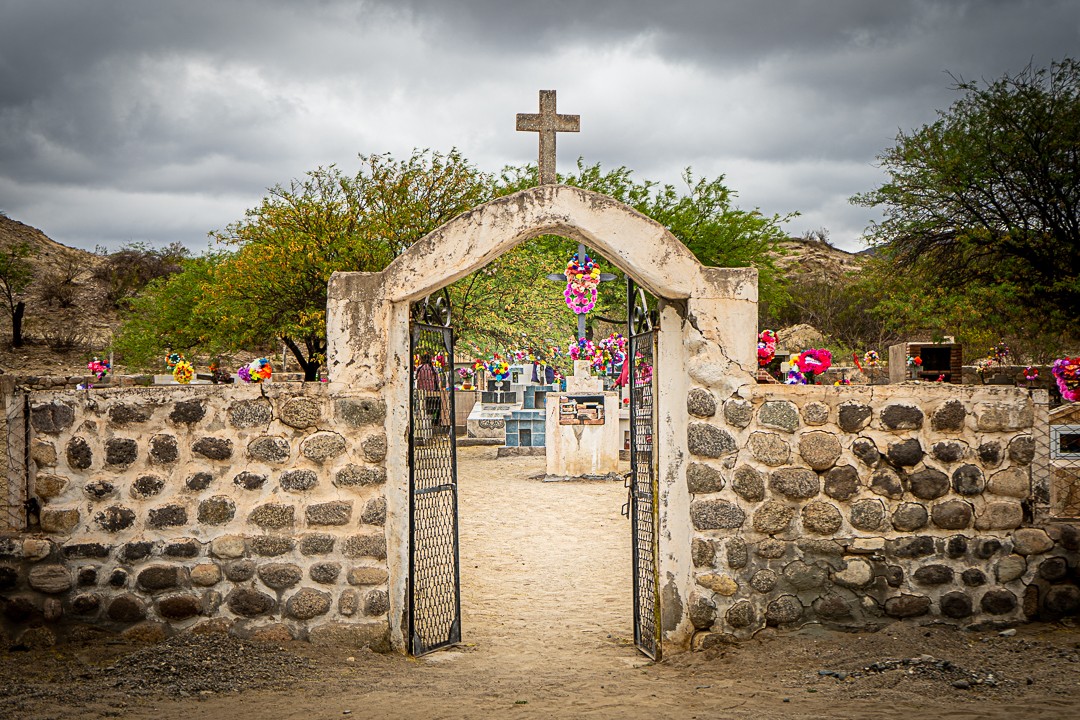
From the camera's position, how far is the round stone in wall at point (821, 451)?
5.39m

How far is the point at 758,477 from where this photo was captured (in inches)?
213

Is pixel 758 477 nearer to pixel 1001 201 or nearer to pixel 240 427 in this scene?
pixel 240 427

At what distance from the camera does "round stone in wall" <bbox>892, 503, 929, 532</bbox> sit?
5379 millimetres

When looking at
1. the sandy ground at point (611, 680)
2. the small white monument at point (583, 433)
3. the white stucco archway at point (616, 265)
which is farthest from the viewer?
the small white monument at point (583, 433)

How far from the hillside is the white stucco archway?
29.3 meters

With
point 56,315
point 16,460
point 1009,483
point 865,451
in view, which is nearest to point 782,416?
point 865,451

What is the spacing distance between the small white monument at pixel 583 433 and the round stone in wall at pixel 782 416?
1054 centimetres

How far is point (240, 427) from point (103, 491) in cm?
96

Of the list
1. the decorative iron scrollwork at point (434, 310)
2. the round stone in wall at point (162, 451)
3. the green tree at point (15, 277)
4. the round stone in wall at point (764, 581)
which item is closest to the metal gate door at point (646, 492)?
the round stone in wall at point (764, 581)

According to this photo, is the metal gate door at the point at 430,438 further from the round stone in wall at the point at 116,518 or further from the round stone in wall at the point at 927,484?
the round stone in wall at the point at 927,484

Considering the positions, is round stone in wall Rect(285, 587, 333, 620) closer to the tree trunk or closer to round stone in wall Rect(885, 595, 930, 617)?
round stone in wall Rect(885, 595, 930, 617)

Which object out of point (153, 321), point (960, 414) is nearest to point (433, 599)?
point (960, 414)

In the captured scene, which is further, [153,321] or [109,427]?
[153,321]

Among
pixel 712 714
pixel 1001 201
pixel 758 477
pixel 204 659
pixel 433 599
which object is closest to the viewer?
pixel 712 714
